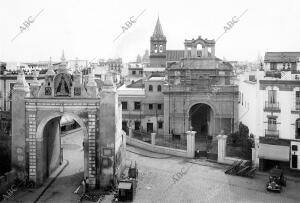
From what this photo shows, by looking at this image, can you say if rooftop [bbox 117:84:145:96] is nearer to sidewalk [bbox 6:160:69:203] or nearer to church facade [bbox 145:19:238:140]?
church facade [bbox 145:19:238:140]

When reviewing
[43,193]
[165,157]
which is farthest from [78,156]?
[43,193]

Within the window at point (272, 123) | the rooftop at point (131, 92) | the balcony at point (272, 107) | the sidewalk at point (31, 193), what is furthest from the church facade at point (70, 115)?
the rooftop at point (131, 92)

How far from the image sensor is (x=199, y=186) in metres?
31.5

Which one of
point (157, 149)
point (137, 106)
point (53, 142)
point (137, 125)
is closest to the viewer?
point (53, 142)

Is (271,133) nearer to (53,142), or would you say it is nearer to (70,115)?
(70,115)

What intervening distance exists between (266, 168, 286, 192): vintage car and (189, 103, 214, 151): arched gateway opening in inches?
684

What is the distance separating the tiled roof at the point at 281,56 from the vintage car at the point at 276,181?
25002mm

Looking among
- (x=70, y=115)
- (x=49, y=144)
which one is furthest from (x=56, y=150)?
(x=70, y=115)

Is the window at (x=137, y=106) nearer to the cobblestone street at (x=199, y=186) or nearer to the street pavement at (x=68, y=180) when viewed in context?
the street pavement at (x=68, y=180)

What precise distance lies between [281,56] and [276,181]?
95.0 feet

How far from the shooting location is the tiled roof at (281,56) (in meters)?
53.6

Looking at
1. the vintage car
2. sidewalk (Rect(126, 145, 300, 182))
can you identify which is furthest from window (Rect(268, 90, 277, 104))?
sidewalk (Rect(126, 145, 300, 182))

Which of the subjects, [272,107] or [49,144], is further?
[272,107]

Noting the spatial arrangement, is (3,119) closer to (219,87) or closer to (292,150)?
(219,87)
